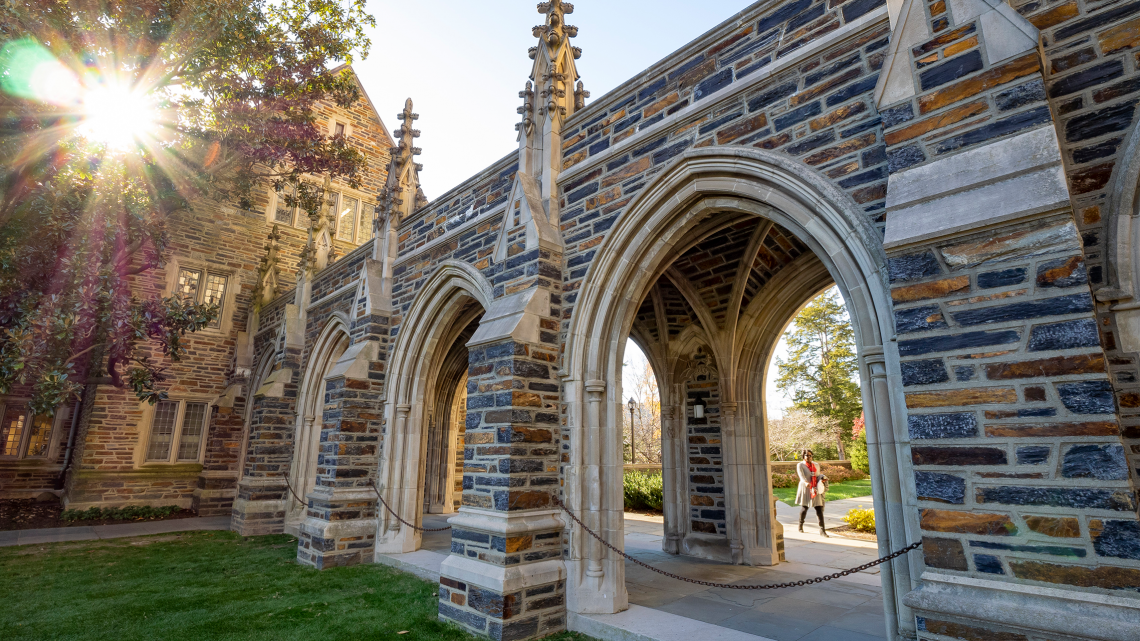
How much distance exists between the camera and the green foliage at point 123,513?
1203 cm

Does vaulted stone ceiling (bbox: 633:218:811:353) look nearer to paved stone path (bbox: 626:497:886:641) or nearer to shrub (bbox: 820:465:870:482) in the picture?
paved stone path (bbox: 626:497:886:641)

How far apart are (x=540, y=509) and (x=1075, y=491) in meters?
4.03

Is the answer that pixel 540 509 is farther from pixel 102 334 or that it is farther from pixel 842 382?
pixel 842 382

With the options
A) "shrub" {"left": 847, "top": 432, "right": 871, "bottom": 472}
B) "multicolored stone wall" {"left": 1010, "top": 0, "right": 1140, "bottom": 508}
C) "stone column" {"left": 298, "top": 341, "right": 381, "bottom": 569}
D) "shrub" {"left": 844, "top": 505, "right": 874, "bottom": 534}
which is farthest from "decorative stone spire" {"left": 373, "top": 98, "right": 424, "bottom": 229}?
"shrub" {"left": 847, "top": 432, "right": 871, "bottom": 472}

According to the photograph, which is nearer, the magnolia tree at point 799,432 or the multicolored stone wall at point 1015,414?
the multicolored stone wall at point 1015,414

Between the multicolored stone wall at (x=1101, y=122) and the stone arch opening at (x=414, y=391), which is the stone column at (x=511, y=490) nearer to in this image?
the stone arch opening at (x=414, y=391)

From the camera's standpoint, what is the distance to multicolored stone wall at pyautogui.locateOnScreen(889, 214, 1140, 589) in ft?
7.50

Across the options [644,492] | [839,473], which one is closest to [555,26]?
[644,492]

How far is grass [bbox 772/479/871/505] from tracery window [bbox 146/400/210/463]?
53.5 ft

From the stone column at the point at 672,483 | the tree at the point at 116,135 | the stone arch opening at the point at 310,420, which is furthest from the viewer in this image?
the stone arch opening at the point at 310,420

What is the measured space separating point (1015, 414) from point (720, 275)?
5406mm

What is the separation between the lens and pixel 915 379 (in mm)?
2809

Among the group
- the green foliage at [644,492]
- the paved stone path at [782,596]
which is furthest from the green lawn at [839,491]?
the paved stone path at [782,596]

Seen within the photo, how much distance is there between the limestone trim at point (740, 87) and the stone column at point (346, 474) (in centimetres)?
468
